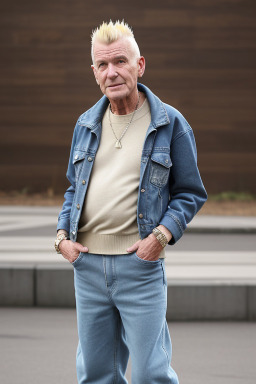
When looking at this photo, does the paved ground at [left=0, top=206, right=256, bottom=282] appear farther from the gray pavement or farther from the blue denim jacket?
the blue denim jacket

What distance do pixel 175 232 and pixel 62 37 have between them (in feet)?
64.5

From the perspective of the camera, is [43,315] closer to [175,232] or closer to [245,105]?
[175,232]

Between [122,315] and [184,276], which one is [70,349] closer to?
[184,276]

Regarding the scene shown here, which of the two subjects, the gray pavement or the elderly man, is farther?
the gray pavement

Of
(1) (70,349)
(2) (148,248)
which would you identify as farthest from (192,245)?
(2) (148,248)

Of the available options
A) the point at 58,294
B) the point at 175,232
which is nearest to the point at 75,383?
the point at 175,232

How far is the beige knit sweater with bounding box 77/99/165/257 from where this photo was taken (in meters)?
3.32

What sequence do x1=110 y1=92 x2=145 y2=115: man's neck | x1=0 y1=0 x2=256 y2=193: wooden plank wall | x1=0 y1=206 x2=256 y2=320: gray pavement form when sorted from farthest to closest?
x1=0 y1=0 x2=256 y2=193: wooden plank wall < x1=0 y1=206 x2=256 y2=320: gray pavement < x1=110 y1=92 x2=145 y2=115: man's neck

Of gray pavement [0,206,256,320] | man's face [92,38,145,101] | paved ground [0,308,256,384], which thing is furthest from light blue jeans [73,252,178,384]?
gray pavement [0,206,256,320]

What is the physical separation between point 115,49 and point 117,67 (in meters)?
0.07

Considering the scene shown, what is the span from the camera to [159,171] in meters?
3.32

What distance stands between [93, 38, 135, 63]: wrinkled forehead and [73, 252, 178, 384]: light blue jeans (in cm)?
71

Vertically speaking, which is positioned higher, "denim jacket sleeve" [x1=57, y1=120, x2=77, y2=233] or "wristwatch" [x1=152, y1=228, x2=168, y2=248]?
"denim jacket sleeve" [x1=57, y1=120, x2=77, y2=233]

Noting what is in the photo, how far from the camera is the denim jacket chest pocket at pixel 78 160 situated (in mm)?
3414
